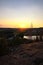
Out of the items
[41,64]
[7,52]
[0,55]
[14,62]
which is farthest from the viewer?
[7,52]

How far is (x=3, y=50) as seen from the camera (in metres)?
7.29

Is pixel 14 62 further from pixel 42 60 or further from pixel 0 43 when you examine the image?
pixel 0 43

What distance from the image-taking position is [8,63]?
18.0 feet

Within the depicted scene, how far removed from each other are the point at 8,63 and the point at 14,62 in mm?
246

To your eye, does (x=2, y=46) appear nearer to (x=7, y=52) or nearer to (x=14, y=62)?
(x=7, y=52)

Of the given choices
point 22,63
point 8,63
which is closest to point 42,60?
point 22,63

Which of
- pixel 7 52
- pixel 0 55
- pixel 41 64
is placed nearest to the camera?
pixel 41 64

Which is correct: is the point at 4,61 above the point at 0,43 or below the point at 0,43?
below

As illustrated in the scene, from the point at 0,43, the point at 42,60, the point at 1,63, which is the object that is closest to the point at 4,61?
the point at 1,63

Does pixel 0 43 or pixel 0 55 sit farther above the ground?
pixel 0 43

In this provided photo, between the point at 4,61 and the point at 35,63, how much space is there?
1245 millimetres

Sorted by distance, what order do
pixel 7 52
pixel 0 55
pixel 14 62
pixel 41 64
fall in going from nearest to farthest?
pixel 41 64 < pixel 14 62 < pixel 0 55 < pixel 7 52

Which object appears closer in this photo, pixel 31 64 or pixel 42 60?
pixel 31 64

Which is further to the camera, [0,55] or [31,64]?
[0,55]
